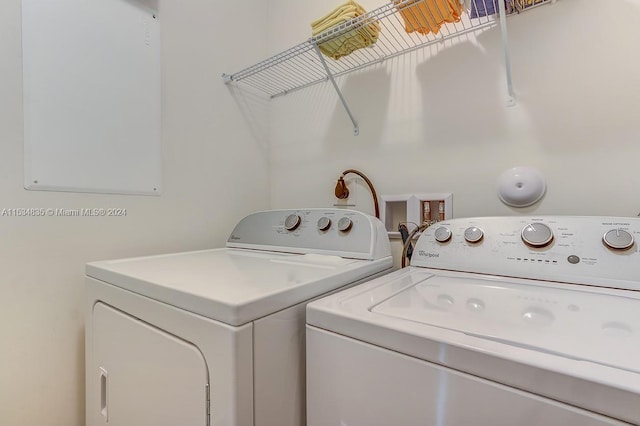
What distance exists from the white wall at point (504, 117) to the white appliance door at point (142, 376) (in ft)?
3.04

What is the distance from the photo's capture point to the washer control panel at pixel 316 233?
41.5 inches

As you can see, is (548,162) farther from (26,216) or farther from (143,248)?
(26,216)

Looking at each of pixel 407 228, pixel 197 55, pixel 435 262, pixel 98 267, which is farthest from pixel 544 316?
pixel 197 55

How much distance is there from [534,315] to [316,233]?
0.72 metres

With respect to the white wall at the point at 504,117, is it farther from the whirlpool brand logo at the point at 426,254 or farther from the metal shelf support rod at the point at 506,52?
the whirlpool brand logo at the point at 426,254

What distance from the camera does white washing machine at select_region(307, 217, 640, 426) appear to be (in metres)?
0.41

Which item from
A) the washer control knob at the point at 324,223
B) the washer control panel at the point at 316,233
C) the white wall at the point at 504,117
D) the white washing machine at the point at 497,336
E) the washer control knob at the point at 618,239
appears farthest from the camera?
the washer control knob at the point at 324,223

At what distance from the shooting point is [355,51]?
4.37 feet

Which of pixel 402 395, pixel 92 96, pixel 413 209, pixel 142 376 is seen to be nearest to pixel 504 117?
pixel 413 209

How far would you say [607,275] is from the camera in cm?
75

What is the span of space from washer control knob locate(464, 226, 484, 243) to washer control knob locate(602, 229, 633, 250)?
27 cm

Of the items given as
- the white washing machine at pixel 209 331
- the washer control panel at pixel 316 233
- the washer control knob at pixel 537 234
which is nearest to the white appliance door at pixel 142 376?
the white washing machine at pixel 209 331

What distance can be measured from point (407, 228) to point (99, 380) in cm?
110

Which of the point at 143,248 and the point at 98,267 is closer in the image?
the point at 98,267
